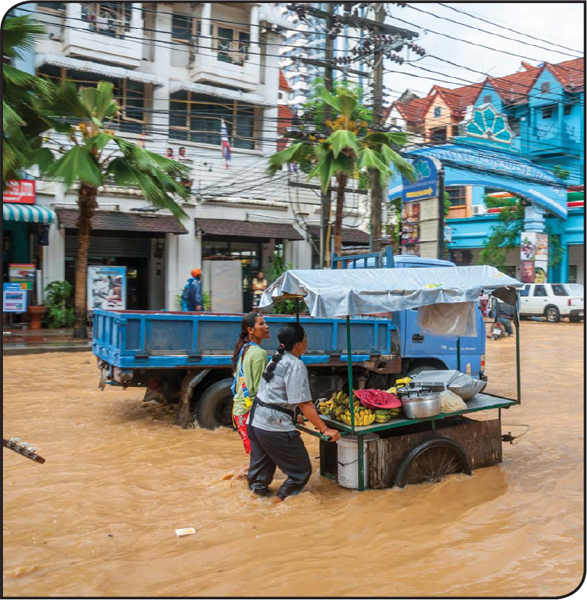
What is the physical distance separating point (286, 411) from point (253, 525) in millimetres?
938

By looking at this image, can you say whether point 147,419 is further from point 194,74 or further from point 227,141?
point 194,74

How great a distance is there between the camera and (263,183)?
23.0 metres

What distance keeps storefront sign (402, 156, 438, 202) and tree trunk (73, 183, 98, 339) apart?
8.88 m

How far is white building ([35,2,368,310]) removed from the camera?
1973cm

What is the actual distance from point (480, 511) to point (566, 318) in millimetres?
22810

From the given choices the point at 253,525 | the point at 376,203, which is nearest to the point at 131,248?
the point at 376,203

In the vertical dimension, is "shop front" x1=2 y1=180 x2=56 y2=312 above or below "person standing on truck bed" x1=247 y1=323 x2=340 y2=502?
above

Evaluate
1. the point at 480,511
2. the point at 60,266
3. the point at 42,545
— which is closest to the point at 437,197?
the point at 60,266

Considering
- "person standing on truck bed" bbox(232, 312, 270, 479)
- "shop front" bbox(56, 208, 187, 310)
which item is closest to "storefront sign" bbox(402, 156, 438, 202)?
"shop front" bbox(56, 208, 187, 310)

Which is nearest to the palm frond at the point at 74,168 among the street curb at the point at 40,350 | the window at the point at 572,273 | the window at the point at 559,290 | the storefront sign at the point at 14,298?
the street curb at the point at 40,350

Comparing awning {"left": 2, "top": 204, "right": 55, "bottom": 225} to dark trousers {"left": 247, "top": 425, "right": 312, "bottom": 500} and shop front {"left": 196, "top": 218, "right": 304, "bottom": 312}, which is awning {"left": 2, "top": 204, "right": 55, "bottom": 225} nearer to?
shop front {"left": 196, "top": 218, "right": 304, "bottom": 312}

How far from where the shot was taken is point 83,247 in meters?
16.4

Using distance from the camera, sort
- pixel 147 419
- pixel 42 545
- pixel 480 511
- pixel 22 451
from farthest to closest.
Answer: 1. pixel 147 419
2. pixel 480 511
3. pixel 42 545
4. pixel 22 451

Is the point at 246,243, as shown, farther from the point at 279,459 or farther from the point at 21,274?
the point at 279,459
